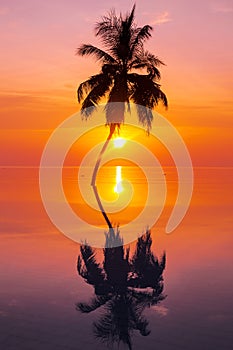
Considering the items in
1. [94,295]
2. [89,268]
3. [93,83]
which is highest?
[93,83]

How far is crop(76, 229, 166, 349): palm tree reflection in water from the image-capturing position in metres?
5.69

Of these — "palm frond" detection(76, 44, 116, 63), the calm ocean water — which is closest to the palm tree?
"palm frond" detection(76, 44, 116, 63)

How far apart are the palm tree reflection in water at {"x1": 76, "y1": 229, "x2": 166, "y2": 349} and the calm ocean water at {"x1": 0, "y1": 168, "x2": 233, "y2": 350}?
48 millimetres

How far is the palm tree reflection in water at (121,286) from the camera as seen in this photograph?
18.7 feet

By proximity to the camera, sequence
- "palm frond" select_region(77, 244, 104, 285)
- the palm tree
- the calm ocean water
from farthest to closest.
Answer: the palm tree → "palm frond" select_region(77, 244, 104, 285) → the calm ocean water

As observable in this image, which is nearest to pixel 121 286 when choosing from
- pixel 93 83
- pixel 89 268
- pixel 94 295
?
pixel 94 295

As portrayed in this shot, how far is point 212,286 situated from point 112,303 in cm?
183

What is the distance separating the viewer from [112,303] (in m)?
6.75

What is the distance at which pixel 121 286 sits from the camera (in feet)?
25.2

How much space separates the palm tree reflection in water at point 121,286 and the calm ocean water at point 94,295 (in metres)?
0.05

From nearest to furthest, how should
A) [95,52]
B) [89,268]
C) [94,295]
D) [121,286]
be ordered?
[94,295] → [121,286] → [89,268] → [95,52]

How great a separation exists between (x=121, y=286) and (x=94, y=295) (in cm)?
71

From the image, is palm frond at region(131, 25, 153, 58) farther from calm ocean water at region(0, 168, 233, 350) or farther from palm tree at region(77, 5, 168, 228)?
calm ocean water at region(0, 168, 233, 350)

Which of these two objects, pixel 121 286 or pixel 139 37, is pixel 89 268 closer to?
pixel 121 286
